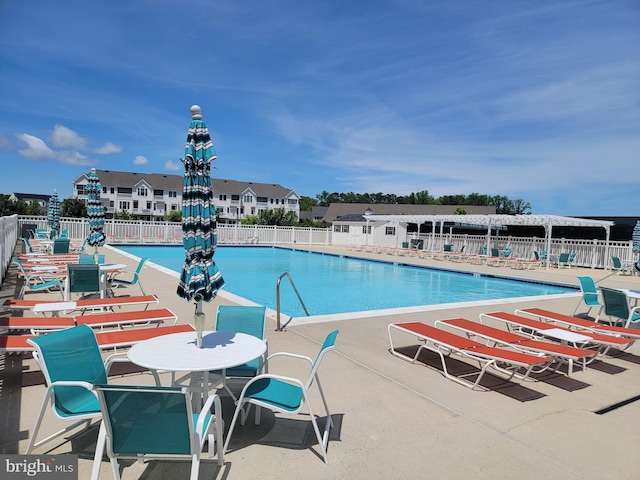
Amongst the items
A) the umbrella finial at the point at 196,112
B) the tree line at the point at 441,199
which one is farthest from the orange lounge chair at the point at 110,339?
the tree line at the point at 441,199

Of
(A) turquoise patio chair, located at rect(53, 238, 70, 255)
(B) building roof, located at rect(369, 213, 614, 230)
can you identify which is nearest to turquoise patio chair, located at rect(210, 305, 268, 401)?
(A) turquoise patio chair, located at rect(53, 238, 70, 255)

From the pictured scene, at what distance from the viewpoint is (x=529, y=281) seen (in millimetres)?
14844

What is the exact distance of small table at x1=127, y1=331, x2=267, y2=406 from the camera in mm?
2721

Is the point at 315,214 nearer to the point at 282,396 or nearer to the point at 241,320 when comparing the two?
the point at 241,320

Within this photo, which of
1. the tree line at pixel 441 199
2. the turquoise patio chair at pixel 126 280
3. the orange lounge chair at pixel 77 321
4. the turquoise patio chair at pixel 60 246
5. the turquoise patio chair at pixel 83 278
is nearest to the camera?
the orange lounge chair at pixel 77 321

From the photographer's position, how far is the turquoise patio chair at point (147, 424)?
2.00 m

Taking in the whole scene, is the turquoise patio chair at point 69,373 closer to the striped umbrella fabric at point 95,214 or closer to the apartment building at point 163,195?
the striped umbrella fabric at point 95,214

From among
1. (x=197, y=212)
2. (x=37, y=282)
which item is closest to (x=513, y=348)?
(x=197, y=212)

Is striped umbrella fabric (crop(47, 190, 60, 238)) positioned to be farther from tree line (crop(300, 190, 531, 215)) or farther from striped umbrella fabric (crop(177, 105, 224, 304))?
tree line (crop(300, 190, 531, 215))

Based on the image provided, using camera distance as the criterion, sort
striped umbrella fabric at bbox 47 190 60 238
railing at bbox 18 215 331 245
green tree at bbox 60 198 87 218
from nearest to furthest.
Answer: striped umbrella fabric at bbox 47 190 60 238, railing at bbox 18 215 331 245, green tree at bbox 60 198 87 218

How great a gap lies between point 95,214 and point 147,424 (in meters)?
7.91

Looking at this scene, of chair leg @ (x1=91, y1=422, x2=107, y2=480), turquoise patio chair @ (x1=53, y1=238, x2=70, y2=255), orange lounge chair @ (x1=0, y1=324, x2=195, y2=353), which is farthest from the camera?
turquoise patio chair @ (x1=53, y1=238, x2=70, y2=255)
